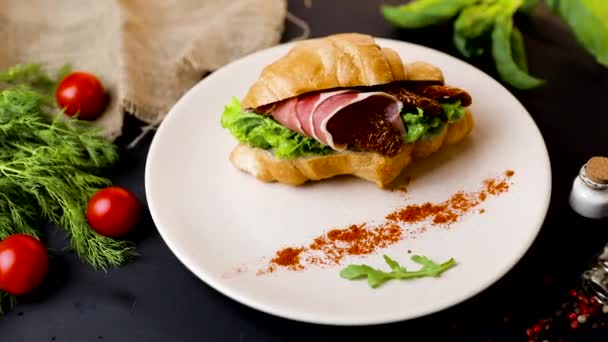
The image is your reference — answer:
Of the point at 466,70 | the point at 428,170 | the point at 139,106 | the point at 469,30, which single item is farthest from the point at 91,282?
the point at 469,30

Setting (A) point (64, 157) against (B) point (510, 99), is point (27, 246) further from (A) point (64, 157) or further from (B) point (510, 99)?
(B) point (510, 99)

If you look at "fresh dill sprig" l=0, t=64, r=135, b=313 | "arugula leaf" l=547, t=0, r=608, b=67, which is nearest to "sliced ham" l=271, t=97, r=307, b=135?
"fresh dill sprig" l=0, t=64, r=135, b=313

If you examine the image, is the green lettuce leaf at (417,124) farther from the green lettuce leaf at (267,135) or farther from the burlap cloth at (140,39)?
the burlap cloth at (140,39)

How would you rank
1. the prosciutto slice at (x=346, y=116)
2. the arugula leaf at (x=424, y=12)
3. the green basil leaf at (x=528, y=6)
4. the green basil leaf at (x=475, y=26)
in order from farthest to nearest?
the green basil leaf at (x=528, y=6), the arugula leaf at (x=424, y=12), the green basil leaf at (x=475, y=26), the prosciutto slice at (x=346, y=116)

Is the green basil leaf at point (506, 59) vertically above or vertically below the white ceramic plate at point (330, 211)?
above

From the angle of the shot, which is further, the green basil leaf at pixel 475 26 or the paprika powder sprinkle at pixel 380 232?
the green basil leaf at pixel 475 26

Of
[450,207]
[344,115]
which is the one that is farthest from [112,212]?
[450,207]

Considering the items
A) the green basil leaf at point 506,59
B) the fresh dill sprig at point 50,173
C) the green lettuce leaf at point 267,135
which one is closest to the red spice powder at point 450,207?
the green lettuce leaf at point 267,135
